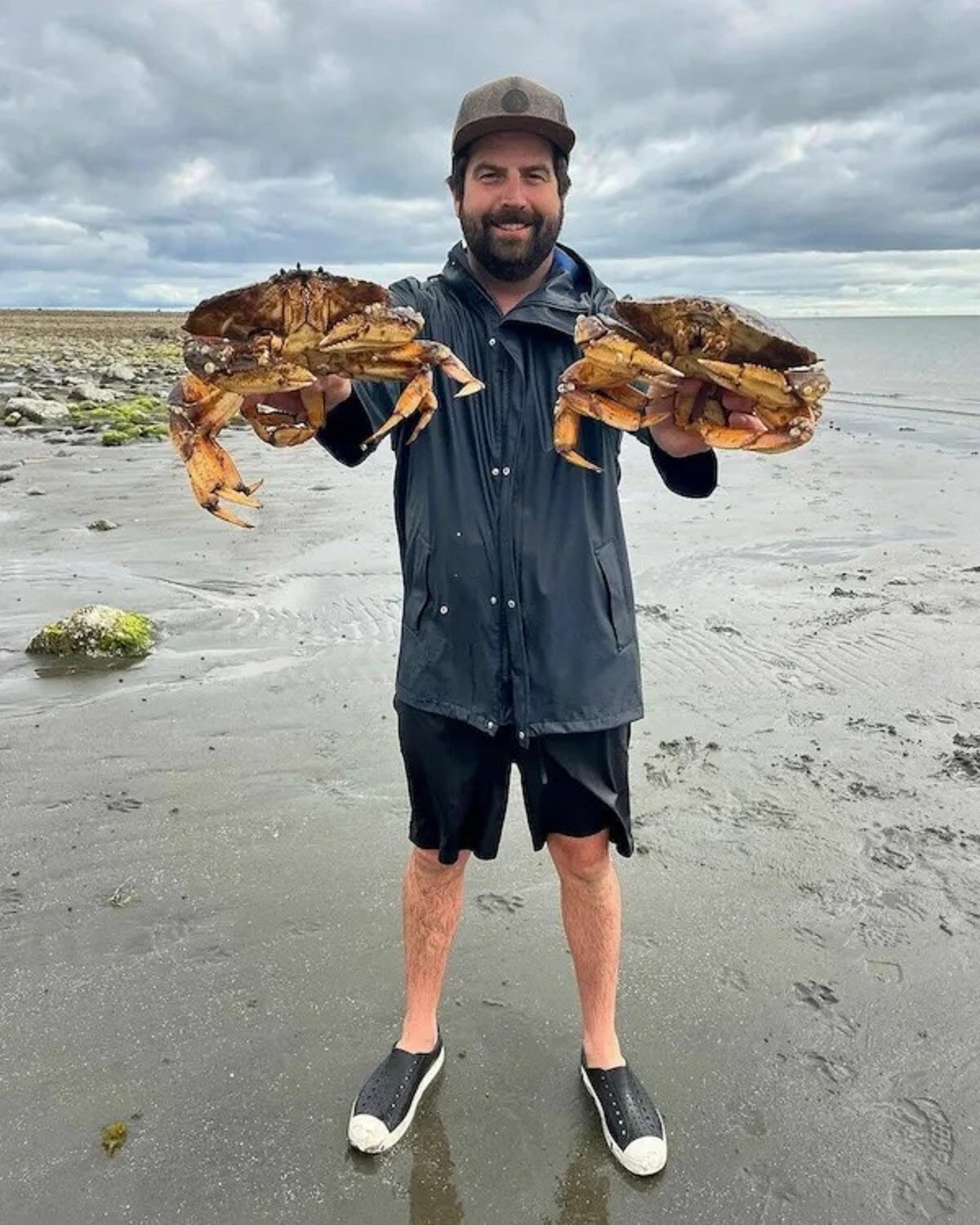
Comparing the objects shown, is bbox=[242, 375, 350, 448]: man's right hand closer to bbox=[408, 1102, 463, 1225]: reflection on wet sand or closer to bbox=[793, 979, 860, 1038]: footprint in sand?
bbox=[408, 1102, 463, 1225]: reflection on wet sand

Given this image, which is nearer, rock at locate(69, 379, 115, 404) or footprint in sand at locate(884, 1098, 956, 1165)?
footprint in sand at locate(884, 1098, 956, 1165)

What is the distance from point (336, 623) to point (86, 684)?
7.14 feet

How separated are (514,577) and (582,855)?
1.07 metres

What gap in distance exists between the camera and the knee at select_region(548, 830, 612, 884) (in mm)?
3574

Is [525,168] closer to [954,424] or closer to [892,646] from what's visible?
[892,646]

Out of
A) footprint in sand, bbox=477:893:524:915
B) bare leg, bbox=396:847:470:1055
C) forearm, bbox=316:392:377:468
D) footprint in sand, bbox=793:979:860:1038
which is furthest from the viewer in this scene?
footprint in sand, bbox=477:893:524:915

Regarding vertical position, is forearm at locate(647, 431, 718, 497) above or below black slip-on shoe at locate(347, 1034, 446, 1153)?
above

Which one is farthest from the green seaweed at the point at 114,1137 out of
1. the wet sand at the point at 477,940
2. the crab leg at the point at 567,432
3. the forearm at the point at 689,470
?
the forearm at the point at 689,470

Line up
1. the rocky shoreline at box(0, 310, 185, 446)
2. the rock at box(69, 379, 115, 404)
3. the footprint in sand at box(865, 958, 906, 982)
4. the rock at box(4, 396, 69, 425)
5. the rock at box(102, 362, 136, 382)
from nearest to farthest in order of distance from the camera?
the footprint in sand at box(865, 958, 906, 982) → the rocky shoreline at box(0, 310, 185, 446) → the rock at box(4, 396, 69, 425) → the rock at box(69, 379, 115, 404) → the rock at box(102, 362, 136, 382)

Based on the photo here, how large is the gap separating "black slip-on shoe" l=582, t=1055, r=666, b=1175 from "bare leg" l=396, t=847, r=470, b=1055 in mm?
646

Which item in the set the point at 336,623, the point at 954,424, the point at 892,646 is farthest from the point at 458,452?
the point at 954,424

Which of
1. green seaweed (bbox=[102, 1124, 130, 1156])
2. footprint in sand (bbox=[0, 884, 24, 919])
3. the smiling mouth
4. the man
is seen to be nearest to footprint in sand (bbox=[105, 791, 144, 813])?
footprint in sand (bbox=[0, 884, 24, 919])

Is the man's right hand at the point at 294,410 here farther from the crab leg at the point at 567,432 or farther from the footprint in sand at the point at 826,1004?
the footprint in sand at the point at 826,1004

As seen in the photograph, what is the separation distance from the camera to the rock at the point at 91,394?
83.5 ft
